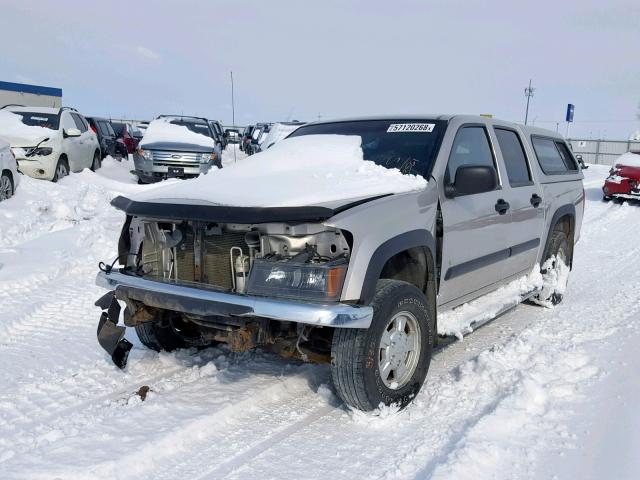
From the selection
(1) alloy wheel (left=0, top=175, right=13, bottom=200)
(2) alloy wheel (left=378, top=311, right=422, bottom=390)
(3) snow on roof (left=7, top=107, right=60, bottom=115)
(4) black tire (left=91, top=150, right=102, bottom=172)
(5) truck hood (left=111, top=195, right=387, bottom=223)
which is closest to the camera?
(5) truck hood (left=111, top=195, right=387, bottom=223)

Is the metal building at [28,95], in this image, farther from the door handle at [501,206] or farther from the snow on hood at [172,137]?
the door handle at [501,206]

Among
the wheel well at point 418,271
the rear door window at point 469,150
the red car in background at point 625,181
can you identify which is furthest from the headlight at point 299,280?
the red car in background at point 625,181

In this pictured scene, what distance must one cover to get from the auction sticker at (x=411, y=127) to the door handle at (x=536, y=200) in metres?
1.48

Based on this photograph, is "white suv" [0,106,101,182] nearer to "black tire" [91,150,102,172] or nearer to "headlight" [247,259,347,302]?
"black tire" [91,150,102,172]

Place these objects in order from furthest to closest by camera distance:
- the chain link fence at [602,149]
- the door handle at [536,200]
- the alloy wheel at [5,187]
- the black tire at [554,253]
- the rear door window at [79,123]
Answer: the chain link fence at [602,149] < the rear door window at [79,123] < the alloy wheel at [5,187] < the black tire at [554,253] < the door handle at [536,200]

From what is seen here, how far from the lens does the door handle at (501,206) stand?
185 inches

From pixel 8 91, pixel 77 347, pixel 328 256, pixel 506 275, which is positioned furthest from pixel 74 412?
pixel 8 91

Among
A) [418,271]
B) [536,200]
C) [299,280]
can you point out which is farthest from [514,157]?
[299,280]

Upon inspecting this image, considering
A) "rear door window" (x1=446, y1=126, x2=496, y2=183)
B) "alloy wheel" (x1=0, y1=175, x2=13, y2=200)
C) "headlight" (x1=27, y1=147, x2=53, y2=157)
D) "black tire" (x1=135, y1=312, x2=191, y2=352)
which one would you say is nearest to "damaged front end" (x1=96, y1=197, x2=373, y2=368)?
"black tire" (x1=135, y1=312, x2=191, y2=352)

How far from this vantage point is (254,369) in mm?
4305

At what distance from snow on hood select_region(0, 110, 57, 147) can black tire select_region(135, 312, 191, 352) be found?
925 centimetres

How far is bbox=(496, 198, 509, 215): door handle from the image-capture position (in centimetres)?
469

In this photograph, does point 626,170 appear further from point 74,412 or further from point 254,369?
point 74,412

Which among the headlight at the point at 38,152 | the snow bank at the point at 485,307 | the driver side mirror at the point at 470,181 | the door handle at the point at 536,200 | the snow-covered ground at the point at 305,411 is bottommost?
the snow-covered ground at the point at 305,411
